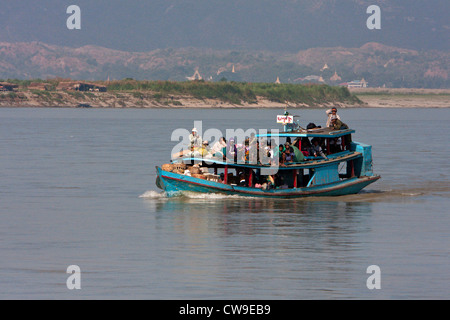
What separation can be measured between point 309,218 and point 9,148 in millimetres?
39526

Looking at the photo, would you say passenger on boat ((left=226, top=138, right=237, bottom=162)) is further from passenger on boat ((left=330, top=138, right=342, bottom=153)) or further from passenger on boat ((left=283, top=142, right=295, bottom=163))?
passenger on boat ((left=330, top=138, right=342, bottom=153))

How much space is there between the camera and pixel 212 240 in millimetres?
28906

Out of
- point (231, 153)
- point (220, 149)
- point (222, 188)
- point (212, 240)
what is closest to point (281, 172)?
point (231, 153)

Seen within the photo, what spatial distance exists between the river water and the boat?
495 mm

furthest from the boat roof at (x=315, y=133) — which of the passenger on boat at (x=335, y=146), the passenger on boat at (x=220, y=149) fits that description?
the passenger on boat at (x=220, y=149)

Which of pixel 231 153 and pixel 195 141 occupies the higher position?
pixel 195 141

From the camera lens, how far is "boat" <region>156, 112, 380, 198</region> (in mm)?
36594

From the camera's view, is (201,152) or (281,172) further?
(281,172)

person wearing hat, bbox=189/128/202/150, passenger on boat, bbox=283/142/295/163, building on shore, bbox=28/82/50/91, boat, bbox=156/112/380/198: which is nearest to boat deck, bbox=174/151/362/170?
boat, bbox=156/112/380/198

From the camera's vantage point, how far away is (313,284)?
23.0 m

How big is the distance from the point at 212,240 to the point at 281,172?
966 centimetres

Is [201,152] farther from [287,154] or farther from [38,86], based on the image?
[38,86]

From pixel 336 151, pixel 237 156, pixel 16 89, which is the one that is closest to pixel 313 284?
pixel 237 156
